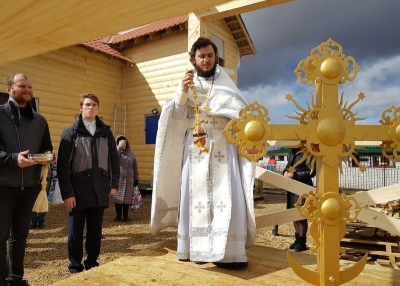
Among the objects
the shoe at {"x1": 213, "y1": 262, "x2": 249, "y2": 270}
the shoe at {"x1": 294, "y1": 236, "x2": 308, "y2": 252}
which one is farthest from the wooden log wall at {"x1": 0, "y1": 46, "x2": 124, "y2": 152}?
the shoe at {"x1": 213, "y1": 262, "x2": 249, "y2": 270}

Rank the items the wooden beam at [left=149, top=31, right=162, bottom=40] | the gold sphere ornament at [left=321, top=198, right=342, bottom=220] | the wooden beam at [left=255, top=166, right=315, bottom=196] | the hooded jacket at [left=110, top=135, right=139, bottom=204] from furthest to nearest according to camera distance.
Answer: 1. the wooden beam at [left=149, top=31, right=162, bottom=40]
2. the hooded jacket at [left=110, top=135, right=139, bottom=204]
3. the wooden beam at [left=255, top=166, right=315, bottom=196]
4. the gold sphere ornament at [left=321, top=198, right=342, bottom=220]

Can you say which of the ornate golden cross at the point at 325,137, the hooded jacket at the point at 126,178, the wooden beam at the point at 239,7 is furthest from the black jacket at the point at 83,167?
the hooded jacket at the point at 126,178

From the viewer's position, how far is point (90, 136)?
3.42 metres

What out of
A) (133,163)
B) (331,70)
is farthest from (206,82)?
(133,163)

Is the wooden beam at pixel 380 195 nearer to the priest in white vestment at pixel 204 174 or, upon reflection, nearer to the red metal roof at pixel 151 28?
the priest in white vestment at pixel 204 174

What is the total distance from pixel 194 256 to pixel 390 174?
17386 mm

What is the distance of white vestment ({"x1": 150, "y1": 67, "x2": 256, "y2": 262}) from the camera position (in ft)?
8.82

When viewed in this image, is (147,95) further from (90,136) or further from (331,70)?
(331,70)

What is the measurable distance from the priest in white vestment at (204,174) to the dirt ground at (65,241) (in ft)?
6.22

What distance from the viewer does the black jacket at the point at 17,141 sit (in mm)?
2896

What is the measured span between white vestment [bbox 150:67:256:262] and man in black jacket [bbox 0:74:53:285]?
1134 millimetres

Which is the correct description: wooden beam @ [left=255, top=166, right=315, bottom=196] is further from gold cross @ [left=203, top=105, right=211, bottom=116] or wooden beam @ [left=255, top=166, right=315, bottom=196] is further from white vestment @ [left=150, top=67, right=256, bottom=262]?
gold cross @ [left=203, top=105, right=211, bottom=116]

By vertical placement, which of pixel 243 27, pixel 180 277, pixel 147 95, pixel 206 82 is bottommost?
pixel 180 277

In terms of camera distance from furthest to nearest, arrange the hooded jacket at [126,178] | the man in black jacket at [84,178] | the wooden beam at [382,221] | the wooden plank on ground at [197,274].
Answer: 1. the hooded jacket at [126,178]
2. the man in black jacket at [84,178]
3. the wooden beam at [382,221]
4. the wooden plank on ground at [197,274]
